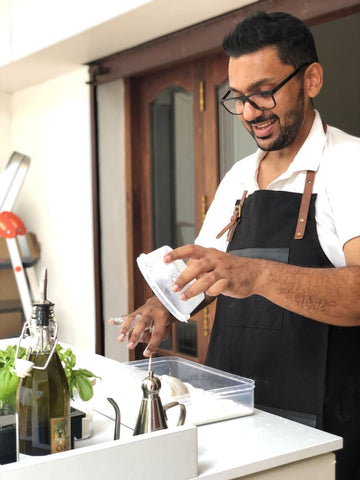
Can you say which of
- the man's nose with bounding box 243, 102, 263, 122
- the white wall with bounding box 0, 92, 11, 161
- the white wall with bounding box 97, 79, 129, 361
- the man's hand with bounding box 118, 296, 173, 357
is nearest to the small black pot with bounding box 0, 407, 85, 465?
the man's hand with bounding box 118, 296, 173, 357

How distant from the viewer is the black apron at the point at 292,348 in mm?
1721

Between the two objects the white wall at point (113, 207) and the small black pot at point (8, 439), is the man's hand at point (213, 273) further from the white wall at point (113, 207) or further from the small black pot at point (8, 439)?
the white wall at point (113, 207)

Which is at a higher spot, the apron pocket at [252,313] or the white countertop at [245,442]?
the apron pocket at [252,313]

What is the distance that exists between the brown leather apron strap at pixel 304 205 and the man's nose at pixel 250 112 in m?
0.20

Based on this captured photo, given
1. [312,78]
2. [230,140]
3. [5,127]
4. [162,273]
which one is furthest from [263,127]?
[5,127]

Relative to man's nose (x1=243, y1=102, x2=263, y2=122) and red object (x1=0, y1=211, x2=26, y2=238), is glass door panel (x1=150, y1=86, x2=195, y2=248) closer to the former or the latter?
red object (x1=0, y1=211, x2=26, y2=238)

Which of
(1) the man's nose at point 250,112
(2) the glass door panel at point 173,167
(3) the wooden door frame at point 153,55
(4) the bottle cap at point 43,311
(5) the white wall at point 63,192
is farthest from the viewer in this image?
(5) the white wall at point 63,192

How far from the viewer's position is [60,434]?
116 cm

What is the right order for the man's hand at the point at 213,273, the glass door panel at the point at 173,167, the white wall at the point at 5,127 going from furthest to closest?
1. the white wall at the point at 5,127
2. the glass door panel at the point at 173,167
3. the man's hand at the point at 213,273

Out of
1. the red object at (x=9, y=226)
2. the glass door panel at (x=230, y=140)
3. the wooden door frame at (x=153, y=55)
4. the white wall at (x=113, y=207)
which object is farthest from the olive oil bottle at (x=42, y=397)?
the red object at (x=9, y=226)

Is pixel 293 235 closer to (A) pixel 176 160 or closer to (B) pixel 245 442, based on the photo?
(B) pixel 245 442

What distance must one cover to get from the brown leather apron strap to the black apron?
0.03 ft

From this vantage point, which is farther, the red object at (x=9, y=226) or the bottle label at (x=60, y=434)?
the red object at (x=9, y=226)

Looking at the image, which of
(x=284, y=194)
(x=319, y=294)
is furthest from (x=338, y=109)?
(x=319, y=294)
